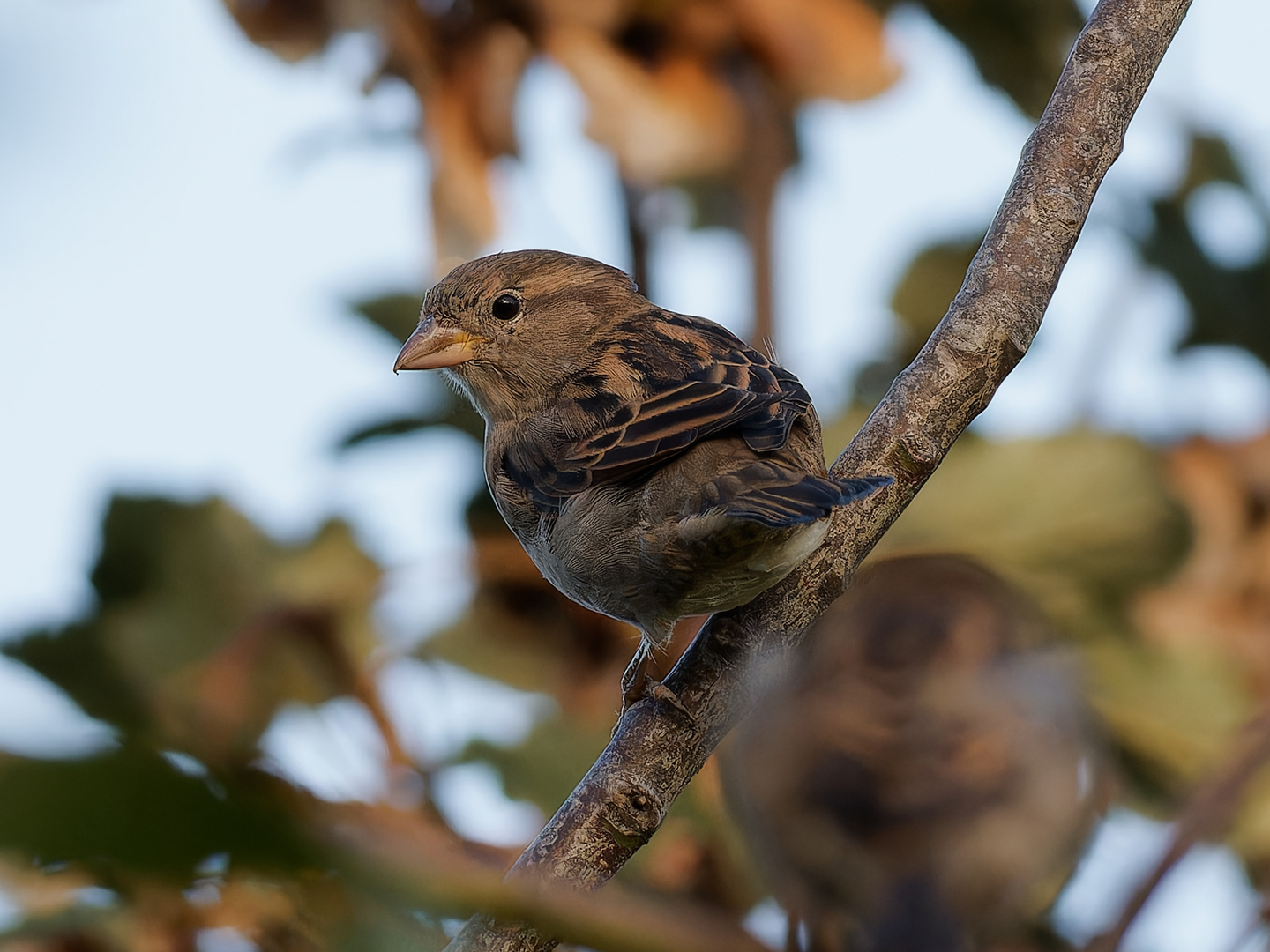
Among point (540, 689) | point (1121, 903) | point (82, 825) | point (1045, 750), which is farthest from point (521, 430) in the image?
point (82, 825)

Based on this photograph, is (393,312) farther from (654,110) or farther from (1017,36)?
(1017,36)

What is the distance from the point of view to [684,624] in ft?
11.0

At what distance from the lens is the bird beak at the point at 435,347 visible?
3.38 meters

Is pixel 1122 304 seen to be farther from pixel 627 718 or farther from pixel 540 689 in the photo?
pixel 627 718

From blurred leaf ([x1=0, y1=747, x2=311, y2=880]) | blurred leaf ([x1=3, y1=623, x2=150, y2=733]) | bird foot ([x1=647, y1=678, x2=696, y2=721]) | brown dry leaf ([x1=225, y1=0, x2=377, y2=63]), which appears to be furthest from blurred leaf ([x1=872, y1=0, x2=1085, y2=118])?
blurred leaf ([x1=0, y1=747, x2=311, y2=880])

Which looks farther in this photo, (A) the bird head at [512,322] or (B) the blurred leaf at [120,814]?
(A) the bird head at [512,322]

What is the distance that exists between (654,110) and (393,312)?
0.99 m

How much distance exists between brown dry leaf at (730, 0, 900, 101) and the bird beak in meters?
1.33

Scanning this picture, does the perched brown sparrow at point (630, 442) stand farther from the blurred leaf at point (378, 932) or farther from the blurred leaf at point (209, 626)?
the blurred leaf at point (378, 932)

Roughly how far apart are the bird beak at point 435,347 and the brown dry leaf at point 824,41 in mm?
1334

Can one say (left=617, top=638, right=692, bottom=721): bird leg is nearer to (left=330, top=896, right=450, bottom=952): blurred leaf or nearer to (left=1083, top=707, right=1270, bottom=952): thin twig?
(left=1083, top=707, right=1270, bottom=952): thin twig

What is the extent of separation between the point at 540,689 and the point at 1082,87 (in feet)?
7.37

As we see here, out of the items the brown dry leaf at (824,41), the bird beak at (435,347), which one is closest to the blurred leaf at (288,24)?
the bird beak at (435,347)

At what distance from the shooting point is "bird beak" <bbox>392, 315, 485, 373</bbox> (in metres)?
3.38
